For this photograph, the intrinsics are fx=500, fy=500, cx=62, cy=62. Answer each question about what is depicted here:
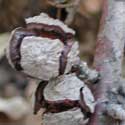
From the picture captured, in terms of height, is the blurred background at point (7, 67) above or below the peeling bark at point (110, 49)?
below

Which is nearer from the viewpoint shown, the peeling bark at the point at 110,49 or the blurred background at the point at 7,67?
the peeling bark at the point at 110,49

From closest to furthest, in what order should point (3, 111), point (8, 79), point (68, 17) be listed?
point (68, 17), point (3, 111), point (8, 79)

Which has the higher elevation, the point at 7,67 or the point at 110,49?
the point at 110,49

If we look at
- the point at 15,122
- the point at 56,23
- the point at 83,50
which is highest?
the point at 56,23

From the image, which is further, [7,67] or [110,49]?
[7,67]

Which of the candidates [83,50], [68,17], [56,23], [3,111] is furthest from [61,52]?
[83,50]

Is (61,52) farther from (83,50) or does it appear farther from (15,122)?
(83,50)

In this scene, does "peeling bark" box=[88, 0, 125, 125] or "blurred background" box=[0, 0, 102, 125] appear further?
"blurred background" box=[0, 0, 102, 125]

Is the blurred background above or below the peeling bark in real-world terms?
below
